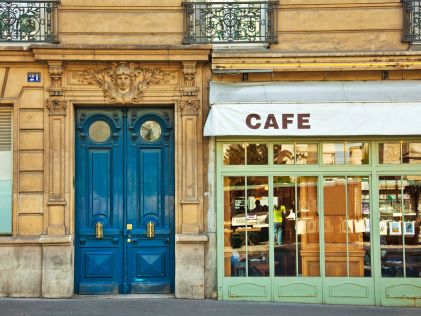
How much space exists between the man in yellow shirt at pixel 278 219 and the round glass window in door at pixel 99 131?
9.96 ft

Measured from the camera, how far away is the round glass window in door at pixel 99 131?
11422 mm

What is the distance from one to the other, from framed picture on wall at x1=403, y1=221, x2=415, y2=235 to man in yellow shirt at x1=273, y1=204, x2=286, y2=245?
198cm

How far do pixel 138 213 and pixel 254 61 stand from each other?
3.14 meters

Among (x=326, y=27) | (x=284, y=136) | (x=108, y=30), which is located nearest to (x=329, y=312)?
(x=284, y=136)

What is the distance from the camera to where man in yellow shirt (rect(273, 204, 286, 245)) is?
1112 centimetres

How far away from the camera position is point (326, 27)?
11211 millimetres

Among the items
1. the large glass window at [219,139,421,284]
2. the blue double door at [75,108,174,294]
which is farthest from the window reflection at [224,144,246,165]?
the blue double door at [75,108,174,294]

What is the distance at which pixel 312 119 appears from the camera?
35.3 feet

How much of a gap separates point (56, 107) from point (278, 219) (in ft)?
13.3

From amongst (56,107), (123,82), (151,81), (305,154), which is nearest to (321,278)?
Result: (305,154)

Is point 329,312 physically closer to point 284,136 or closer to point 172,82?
point 284,136

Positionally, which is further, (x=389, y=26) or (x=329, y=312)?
(x=389, y=26)

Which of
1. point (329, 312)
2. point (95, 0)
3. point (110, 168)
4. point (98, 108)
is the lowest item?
point (329, 312)

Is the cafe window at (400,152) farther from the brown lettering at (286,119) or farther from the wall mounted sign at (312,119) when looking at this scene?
the brown lettering at (286,119)
